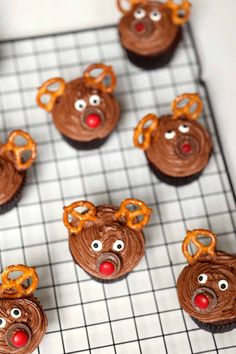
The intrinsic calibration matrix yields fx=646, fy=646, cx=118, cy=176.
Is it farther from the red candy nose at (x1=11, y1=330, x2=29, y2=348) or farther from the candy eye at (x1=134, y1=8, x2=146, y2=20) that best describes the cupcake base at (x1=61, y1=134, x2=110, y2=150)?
the red candy nose at (x1=11, y1=330, x2=29, y2=348)

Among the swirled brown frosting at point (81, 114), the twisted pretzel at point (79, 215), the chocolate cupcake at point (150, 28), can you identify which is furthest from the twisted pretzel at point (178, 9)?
the twisted pretzel at point (79, 215)

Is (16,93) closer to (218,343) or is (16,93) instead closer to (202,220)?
(202,220)

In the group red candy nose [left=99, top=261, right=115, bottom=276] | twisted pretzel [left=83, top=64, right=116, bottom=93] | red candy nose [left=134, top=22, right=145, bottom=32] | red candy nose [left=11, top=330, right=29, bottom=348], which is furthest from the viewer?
red candy nose [left=134, top=22, right=145, bottom=32]

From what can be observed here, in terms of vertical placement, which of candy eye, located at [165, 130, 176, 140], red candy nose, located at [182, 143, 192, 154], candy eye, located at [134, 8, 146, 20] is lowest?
red candy nose, located at [182, 143, 192, 154]

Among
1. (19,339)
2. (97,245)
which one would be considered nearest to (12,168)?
(97,245)

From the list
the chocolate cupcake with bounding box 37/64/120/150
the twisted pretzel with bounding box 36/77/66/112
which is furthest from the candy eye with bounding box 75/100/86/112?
the twisted pretzel with bounding box 36/77/66/112
